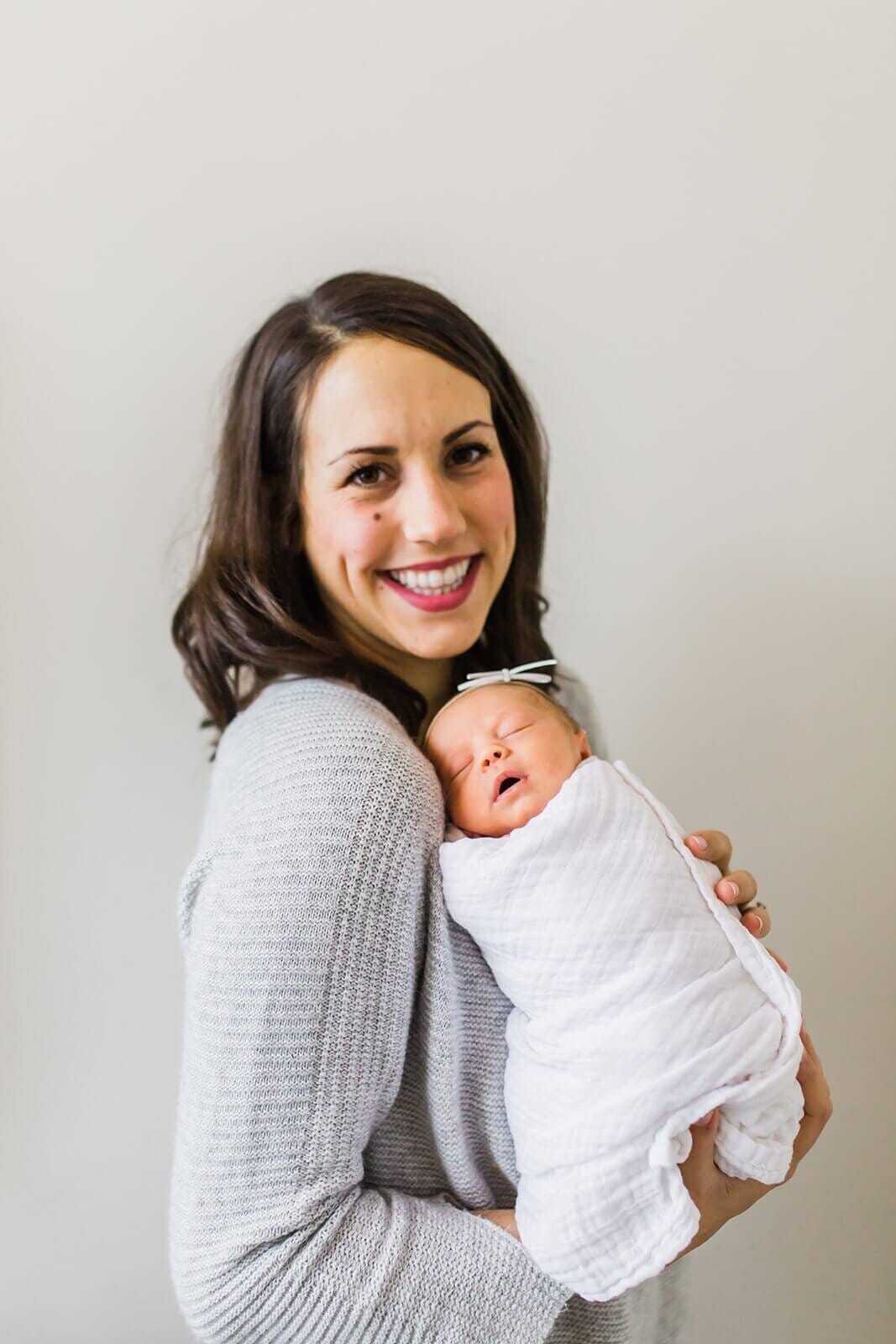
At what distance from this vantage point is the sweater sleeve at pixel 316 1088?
2.80 feet

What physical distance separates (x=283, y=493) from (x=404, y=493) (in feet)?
0.52

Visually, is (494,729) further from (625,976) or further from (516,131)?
(516,131)

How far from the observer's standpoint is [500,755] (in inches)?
38.3

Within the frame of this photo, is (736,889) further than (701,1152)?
Yes

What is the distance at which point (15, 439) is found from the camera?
4.11 ft

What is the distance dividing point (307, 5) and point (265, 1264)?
1.37 m

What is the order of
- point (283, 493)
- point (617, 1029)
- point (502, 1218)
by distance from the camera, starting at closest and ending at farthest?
1. point (617, 1029)
2. point (502, 1218)
3. point (283, 493)

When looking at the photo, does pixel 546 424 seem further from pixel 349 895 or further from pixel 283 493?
pixel 349 895

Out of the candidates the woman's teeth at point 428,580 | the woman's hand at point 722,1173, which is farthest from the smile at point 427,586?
the woman's hand at point 722,1173

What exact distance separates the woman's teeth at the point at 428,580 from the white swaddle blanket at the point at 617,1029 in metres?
0.30

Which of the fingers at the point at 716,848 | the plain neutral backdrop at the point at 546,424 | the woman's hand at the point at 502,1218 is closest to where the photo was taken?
the woman's hand at the point at 502,1218

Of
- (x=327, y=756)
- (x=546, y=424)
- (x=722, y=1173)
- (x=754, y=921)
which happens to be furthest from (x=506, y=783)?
(x=546, y=424)

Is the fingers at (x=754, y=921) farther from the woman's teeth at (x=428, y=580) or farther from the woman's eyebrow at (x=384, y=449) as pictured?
the woman's eyebrow at (x=384, y=449)

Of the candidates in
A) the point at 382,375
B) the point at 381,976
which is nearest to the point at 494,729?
the point at 381,976
